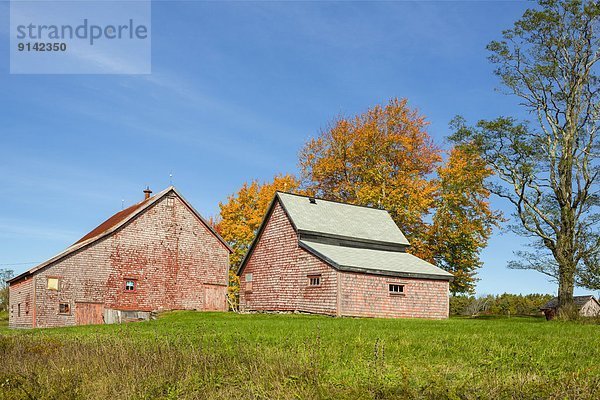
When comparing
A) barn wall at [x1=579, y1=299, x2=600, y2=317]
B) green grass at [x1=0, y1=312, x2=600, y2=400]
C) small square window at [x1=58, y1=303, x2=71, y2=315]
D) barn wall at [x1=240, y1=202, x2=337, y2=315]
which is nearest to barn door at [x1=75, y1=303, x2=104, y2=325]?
small square window at [x1=58, y1=303, x2=71, y2=315]

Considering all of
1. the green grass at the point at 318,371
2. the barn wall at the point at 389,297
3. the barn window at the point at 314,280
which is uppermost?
the green grass at the point at 318,371

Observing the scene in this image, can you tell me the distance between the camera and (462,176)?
45.2 metres

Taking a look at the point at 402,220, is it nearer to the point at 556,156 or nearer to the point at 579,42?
the point at 556,156

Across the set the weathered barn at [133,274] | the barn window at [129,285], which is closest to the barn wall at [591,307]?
the weathered barn at [133,274]

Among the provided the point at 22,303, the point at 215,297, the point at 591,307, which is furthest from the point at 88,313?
the point at 591,307

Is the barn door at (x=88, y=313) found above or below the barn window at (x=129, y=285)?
below

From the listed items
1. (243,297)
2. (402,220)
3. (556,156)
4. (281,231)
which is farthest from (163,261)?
(556,156)

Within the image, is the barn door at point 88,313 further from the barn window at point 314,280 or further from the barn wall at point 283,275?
the barn window at point 314,280

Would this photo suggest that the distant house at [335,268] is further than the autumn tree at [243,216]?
No

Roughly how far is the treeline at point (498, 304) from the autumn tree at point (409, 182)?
11566 mm

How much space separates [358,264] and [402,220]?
60.5 ft

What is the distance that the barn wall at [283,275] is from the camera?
32469 millimetres

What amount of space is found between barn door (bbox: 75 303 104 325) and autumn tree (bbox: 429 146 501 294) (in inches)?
1021

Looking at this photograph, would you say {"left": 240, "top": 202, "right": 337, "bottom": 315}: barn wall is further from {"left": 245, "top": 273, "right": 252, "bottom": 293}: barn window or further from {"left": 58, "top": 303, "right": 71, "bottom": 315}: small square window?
{"left": 58, "top": 303, "right": 71, "bottom": 315}: small square window
